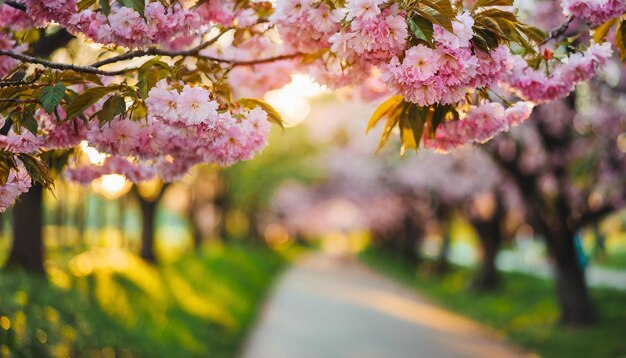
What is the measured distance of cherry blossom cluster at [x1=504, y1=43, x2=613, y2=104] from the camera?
3170 mm

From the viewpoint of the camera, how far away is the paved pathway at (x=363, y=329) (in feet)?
32.2

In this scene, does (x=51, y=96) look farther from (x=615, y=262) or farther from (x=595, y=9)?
(x=615, y=262)

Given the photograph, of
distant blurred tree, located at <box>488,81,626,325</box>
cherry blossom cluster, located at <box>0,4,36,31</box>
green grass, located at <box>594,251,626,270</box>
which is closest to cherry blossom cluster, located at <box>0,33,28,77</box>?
cherry blossom cluster, located at <box>0,4,36,31</box>

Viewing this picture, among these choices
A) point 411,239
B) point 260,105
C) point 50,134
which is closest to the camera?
point 50,134

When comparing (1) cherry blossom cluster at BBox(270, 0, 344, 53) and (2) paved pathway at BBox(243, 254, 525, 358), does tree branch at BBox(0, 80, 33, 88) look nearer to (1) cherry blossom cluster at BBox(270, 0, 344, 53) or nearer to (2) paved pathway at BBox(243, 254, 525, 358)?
(1) cherry blossom cluster at BBox(270, 0, 344, 53)

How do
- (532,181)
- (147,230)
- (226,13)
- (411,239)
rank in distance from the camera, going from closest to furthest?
(226,13) < (532,181) < (147,230) < (411,239)

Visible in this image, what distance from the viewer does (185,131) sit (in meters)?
2.81

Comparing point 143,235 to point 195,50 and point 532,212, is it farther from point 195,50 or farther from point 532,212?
point 195,50

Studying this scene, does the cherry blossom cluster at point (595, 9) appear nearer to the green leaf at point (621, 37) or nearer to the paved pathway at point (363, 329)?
the green leaf at point (621, 37)

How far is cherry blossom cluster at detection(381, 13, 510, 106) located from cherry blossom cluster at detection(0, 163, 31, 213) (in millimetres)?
1715

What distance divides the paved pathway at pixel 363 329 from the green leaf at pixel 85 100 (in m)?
7.27

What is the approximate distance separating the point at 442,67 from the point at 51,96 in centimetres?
165

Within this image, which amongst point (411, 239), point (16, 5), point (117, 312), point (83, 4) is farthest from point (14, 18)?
point (411, 239)

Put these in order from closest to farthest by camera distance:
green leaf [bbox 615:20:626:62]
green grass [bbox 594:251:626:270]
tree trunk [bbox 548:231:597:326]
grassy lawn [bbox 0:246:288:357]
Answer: green leaf [bbox 615:20:626:62] → grassy lawn [bbox 0:246:288:357] → tree trunk [bbox 548:231:597:326] → green grass [bbox 594:251:626:270]
